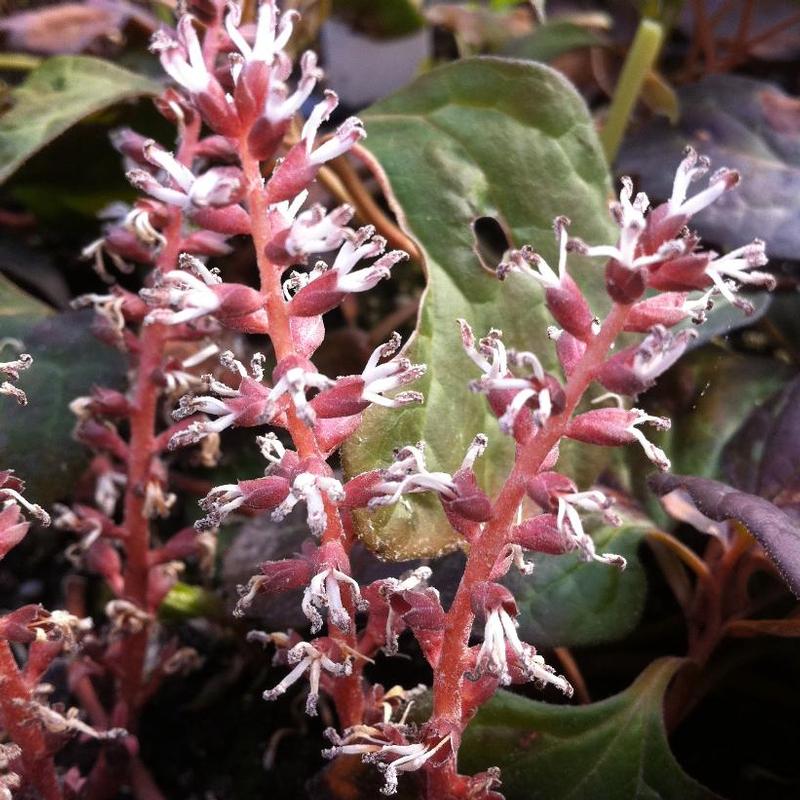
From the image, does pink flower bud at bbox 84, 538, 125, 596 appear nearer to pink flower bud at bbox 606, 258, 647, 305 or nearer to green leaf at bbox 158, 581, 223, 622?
green leaf at bbox 158, 581, 223, 622

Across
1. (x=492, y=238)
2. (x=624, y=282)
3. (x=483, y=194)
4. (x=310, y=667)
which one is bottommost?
(x=492, y=238)

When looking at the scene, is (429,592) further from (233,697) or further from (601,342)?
(233,697)

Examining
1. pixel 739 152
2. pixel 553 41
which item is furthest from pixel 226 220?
pixel 553 41

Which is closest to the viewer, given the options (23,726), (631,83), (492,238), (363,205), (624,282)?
(624,282)

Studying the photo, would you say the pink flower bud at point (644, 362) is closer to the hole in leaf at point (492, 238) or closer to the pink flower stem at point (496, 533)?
the pink flower stem at point (496, 533)

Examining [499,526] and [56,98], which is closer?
[499,526]

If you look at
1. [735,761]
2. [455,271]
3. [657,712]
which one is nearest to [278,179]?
[455,271]

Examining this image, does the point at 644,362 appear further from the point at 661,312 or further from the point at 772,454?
the point at 772,454

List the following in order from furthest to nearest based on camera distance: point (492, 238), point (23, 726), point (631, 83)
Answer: point (492, 238) → point (631, 83) → point (23, 726)
